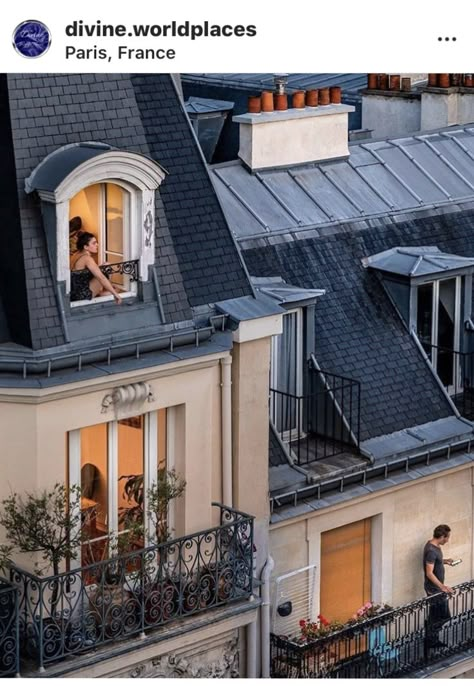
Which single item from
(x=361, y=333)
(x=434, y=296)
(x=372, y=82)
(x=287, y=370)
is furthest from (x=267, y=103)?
(x=372, y=82)

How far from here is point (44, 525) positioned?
27.2 meters

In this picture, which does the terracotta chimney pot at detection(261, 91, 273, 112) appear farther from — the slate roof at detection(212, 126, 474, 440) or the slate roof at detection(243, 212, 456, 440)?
the slate roof at detection(243, 212, 456, 440)

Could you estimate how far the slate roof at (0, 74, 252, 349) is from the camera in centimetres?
2725

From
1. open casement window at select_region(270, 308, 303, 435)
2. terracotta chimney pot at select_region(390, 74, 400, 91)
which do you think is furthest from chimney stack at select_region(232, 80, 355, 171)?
terracotta chimney pot at select_region(390, 74, 400, 91)

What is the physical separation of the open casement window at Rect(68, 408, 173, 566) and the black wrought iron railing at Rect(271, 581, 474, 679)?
3.72 m

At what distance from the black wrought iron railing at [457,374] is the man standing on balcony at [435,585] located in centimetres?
272

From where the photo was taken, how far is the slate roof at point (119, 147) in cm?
2725

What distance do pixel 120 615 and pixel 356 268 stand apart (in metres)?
9.00

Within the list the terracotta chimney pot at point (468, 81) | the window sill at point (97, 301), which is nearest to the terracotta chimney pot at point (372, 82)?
the terracotta chimney pot at point (468, 81)

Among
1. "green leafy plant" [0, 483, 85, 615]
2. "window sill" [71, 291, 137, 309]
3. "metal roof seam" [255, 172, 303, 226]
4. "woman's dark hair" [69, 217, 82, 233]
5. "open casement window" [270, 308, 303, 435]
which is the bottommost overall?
"green leafy plant" [0, 483, 85, 615]

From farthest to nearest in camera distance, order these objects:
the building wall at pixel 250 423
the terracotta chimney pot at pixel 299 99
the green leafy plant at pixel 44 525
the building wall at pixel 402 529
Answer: the terracotta chimney pot at pixel 299 99 → the building wall at pixel 402 529 → the building wall at pixel 250 423 → the green leafy plant at pixel 44 525

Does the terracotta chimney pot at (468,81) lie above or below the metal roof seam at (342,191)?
above
